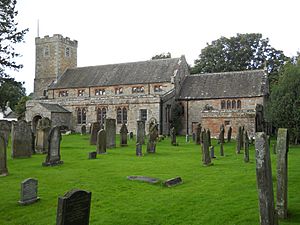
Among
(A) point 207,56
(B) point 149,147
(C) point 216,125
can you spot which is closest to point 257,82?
(C) point 216,125

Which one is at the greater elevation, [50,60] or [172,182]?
[50,60]

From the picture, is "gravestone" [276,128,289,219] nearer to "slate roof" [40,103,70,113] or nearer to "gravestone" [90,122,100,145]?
"gravestone" [90,122,100,145]

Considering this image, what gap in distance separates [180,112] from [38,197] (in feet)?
105

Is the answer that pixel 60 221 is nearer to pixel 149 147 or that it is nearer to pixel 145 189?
pixel 145 189

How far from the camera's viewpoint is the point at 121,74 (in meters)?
45.0

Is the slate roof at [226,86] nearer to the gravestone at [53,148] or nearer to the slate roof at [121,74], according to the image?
the slate roof at [121,74]

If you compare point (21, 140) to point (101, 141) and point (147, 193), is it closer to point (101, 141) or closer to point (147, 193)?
point (101, 141)

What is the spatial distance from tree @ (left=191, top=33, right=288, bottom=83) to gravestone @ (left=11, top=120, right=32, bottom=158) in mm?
39679

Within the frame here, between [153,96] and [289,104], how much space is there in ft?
52.9

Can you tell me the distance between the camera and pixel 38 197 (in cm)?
889

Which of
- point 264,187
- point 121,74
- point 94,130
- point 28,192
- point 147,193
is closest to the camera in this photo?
point 264,187

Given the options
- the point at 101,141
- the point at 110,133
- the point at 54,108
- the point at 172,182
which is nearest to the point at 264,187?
the point at 172,182

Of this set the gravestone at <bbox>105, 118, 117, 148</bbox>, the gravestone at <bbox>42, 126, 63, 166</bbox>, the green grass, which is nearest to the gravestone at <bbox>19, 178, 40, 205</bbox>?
the green grass

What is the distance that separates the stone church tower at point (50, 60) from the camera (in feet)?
170
